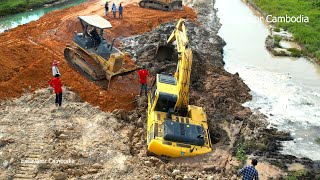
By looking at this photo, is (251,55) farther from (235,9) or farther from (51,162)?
(51,162)

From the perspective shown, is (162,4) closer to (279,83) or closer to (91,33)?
(279,83)

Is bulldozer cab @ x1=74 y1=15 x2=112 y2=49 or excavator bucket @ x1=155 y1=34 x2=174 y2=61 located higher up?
bulldozer cab @ x1=74 y1=15 x2=112 y2=49

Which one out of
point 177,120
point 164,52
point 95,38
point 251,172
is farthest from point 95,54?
point 251,172

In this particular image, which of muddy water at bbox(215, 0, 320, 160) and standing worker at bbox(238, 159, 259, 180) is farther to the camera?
muddy water at bbox(215, 0, 320, 160)

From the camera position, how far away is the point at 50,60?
16.1 m

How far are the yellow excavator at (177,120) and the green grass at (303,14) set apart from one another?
43.8 feet

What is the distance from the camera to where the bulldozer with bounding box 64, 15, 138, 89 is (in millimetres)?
14344

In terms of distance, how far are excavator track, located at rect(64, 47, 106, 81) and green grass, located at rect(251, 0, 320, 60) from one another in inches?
537

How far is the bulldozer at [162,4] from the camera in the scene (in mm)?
27489

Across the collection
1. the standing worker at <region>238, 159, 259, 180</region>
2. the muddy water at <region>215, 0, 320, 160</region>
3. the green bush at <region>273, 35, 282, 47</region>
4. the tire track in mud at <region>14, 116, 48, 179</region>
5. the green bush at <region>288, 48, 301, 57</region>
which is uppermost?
the standing worker at <region>238, 159, 259, 180</region>

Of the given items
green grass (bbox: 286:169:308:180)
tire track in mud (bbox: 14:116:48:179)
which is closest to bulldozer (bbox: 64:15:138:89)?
tire track in mud (bbox: 14:116:48:179)

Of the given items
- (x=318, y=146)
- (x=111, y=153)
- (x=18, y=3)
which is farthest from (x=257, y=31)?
(x=111, y=153)

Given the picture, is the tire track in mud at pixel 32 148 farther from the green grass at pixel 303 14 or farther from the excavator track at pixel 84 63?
the green grass at pixel 303 14

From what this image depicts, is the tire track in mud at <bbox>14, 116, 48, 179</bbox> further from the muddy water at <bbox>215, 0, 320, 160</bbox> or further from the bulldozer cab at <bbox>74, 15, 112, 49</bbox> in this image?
the muddy water at <bbox>215, 0, 320, 160</bbox>
